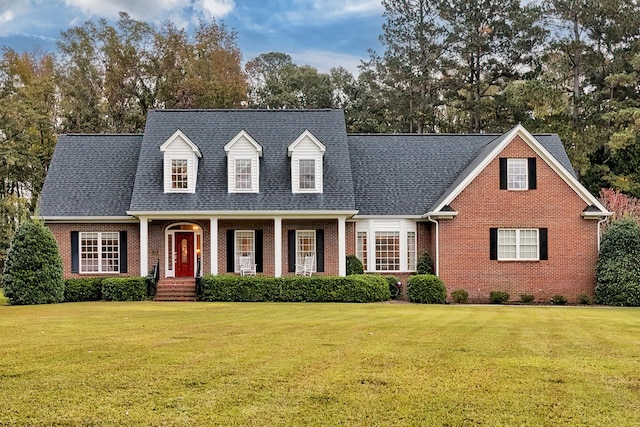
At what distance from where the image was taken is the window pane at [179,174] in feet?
83.5

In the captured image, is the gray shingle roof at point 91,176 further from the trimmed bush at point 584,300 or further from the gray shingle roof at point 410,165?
the trimmed bush at point 584,300

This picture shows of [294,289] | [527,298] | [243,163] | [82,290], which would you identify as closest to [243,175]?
[243,163]

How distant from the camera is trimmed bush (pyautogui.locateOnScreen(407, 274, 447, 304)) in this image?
23266mm

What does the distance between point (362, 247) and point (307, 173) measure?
385 cm

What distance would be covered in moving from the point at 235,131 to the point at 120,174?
5.30m

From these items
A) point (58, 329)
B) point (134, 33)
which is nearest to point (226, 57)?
point (134, 33)

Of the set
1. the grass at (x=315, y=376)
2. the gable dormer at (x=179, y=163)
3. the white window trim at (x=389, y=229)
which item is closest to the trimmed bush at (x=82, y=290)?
the gable dormer at (x=179, y=163)

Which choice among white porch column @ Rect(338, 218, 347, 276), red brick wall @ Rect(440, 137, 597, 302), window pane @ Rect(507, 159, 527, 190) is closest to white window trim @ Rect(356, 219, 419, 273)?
white porch column @ Rect(338, 218, 347, 276)

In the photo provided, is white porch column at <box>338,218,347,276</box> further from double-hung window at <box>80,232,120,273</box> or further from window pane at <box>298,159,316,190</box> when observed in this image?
double-hung window at <box>80,232,120,273</box>

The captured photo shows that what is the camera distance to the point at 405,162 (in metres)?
28.8

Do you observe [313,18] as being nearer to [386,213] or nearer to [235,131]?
[235,131]

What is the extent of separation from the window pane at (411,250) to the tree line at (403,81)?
52.2ft

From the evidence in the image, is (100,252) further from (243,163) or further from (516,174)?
(516,174)

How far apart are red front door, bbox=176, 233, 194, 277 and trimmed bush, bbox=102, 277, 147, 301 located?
9.89ft
